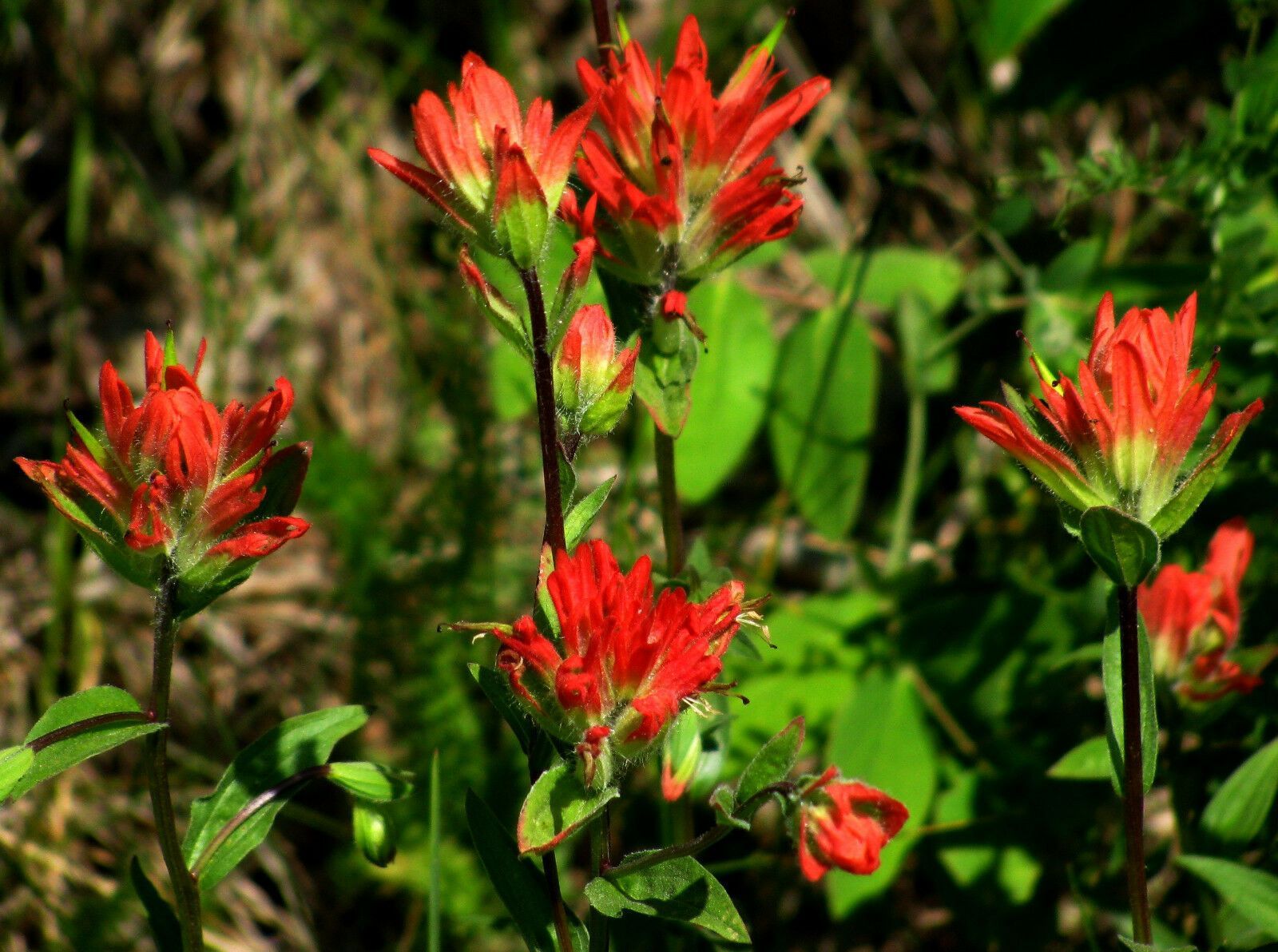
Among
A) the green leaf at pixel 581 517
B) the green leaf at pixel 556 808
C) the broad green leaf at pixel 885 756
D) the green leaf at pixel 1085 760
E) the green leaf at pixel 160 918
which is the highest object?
the green leaf at pixel 581 517

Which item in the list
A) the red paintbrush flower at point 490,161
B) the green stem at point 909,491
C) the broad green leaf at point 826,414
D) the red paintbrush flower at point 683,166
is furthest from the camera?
the green stem at point 909,491

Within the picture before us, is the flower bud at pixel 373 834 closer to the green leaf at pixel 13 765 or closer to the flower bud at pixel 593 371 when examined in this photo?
the green leaf at pixel 13 765

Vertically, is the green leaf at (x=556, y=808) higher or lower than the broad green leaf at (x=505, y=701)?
A: lower

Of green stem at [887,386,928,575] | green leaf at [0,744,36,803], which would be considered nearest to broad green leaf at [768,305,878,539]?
green stem at [887,386,928,575]

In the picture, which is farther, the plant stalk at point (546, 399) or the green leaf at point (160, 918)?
the green leaf at point (160, 918)

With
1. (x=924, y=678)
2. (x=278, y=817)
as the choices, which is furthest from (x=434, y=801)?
(x=278, y=817)

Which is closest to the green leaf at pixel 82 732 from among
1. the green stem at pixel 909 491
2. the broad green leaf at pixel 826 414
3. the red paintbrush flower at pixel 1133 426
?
the red paintbrush flower at pixel 1133 426

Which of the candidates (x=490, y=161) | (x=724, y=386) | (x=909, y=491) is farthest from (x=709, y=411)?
(x=490, y=161)

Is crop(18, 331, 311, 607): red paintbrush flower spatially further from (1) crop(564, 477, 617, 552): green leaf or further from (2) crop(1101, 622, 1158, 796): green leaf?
(2) crop(1101, 622, 1158, 796): green leaf
